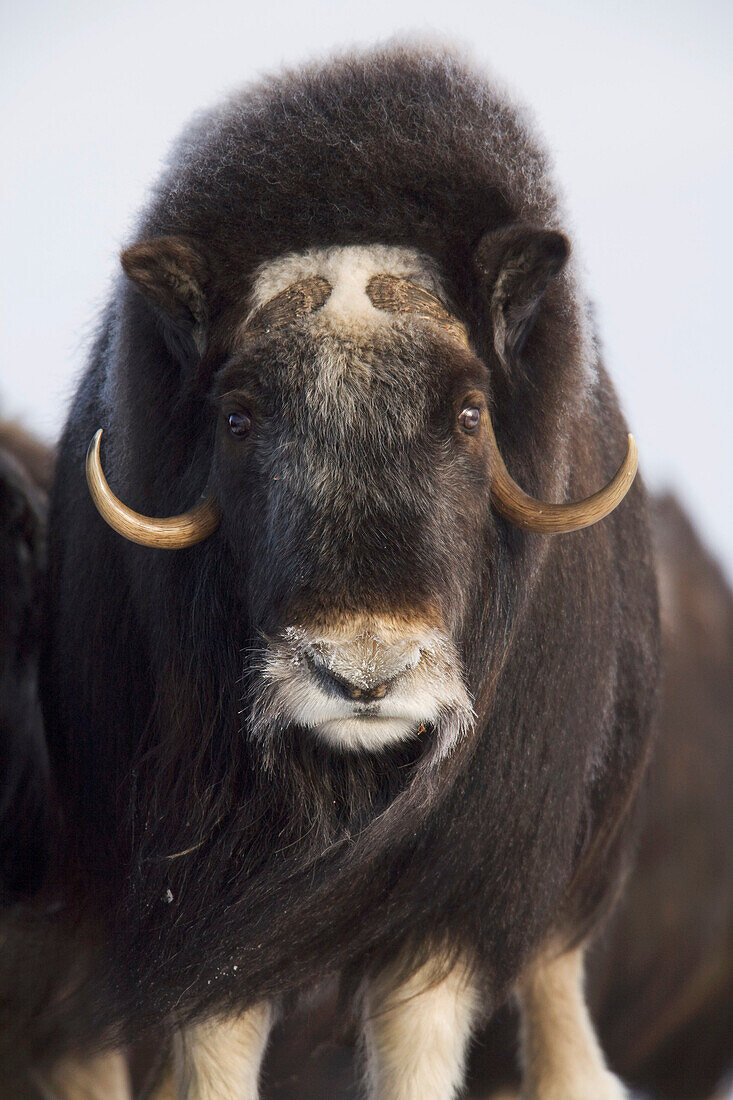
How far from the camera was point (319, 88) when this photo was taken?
9.07 feet

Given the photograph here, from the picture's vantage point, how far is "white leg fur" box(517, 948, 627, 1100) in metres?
3.62

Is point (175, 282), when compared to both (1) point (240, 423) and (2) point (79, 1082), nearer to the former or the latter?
(1) point (240, 423)

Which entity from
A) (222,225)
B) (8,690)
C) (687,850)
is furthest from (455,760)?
(687,850)

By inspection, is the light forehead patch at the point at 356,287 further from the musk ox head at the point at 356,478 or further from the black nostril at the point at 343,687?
the black nostril at the point at 343,687

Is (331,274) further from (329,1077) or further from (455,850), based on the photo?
(329,1077)

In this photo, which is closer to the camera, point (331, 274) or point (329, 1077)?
point (331, 274)

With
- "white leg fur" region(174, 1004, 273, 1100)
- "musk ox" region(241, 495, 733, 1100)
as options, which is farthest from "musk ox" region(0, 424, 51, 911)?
"musk ox" region(241, 495, 733, 1100)

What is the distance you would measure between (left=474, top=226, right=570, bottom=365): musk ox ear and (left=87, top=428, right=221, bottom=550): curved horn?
2.28 ft

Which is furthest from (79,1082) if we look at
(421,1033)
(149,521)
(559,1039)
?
(149,521)

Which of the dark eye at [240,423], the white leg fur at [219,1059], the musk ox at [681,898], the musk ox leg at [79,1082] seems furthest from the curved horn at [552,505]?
the musk ox at [681,898]

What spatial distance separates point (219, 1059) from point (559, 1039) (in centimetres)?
116

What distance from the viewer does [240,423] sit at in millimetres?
2424

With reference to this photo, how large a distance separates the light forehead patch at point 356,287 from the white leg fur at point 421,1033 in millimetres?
1549

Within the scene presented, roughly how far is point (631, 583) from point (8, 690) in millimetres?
2031
